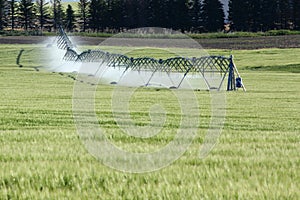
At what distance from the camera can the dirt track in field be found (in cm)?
9344

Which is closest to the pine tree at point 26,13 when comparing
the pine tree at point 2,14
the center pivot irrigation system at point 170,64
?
the pine tree at point 2,14

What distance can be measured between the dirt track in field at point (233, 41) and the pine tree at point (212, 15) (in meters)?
17.7

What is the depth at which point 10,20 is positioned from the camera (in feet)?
446

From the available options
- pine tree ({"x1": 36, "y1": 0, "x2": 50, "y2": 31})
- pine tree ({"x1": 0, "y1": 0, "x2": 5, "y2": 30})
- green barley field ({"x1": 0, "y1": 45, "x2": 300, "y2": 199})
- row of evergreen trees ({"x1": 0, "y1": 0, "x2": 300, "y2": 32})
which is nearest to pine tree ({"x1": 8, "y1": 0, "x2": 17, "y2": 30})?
row of evergreen trees ({"x1": 0, "y1": 0, "x2": 300, "y2": 32})

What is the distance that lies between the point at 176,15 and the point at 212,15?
24.5 ft

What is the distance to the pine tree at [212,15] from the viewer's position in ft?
397

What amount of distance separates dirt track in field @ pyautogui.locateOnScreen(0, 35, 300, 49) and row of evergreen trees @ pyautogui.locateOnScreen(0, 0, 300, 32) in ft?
58.0

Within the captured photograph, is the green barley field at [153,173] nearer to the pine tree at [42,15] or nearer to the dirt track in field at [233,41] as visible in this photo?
the dirt track in field at [233,41]

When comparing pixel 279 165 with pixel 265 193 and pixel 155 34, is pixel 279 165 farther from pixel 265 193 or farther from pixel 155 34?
pixel 155 34

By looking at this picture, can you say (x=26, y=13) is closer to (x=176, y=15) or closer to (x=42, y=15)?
(x=42, y=15)

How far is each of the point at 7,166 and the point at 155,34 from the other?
110m

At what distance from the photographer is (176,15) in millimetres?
120625

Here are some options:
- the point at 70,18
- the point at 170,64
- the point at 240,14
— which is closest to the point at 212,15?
the point at 240,14

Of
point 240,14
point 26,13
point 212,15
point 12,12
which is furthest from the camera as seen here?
point 26,13
